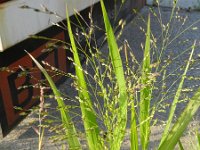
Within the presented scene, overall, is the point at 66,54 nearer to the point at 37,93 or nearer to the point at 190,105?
the point at 37,93

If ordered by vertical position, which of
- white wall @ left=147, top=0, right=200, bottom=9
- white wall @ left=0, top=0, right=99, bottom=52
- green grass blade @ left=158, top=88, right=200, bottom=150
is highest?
white wall @ left=147, top=0, right=200, bottom=9

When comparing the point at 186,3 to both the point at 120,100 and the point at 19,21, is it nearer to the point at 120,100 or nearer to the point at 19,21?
the point at 19,21

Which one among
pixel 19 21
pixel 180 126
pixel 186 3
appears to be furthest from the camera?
pixel 186 3

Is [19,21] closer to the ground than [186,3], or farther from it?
closer to the ground

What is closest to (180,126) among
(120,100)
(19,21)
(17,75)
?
(120,100)

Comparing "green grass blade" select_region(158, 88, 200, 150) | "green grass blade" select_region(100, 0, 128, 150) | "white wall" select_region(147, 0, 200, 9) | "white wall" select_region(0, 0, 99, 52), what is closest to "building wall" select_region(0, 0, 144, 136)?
"white wall" select_region(0, 0, 99, 52)

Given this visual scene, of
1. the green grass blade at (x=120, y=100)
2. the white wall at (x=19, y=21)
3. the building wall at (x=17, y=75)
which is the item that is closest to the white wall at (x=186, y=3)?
the building wall at (x=17, y=75)

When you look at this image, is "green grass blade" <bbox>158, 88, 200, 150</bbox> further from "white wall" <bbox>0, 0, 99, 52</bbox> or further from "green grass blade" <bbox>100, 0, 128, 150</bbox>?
"white wall" <bbox>0, 0, 99, 52</bbox>

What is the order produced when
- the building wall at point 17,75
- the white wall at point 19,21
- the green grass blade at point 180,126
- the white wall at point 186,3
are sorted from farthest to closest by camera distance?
the white wall at point 186,3 → the building wall at point 17,75 → the white wall at point 19,21 → the green grass blade at point 180,126

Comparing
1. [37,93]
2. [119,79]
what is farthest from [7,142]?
[119,79]

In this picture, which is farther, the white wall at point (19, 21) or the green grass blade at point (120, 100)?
the white wall at point (19, 21)

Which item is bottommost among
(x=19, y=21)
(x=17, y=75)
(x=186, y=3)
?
(x=17, y=75)

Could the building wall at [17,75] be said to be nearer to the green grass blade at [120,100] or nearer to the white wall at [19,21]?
the white wall at [19,21]
